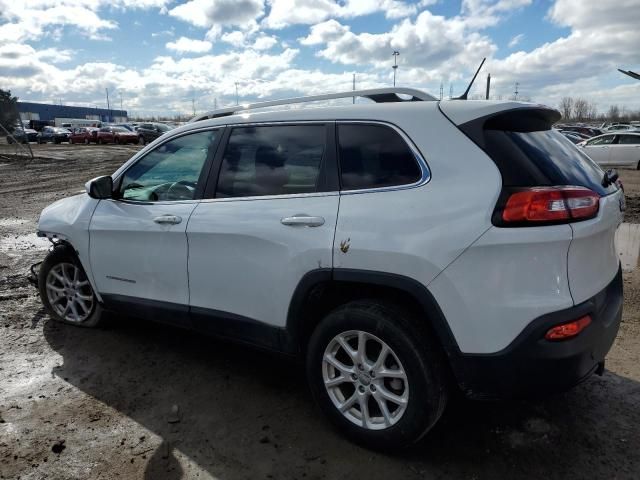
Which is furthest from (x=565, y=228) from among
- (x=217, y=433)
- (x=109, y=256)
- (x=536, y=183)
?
(x=109, y=256)

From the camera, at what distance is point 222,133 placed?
3375 millimetres

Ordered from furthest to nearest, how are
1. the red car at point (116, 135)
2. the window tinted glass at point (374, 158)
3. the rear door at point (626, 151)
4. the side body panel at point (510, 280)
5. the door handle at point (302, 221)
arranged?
the red car at point (116, 135) → the rear door at point (626, 151) → the door handle at point (302, 221) → the window tinted glass at point (374, 158) → the side body panel at point (510, 280)

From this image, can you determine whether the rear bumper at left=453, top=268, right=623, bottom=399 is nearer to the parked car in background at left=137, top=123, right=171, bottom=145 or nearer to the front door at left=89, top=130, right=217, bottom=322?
the front door at left=89, top=130, right=217, bottom=322

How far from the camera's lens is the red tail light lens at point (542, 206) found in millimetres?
2186

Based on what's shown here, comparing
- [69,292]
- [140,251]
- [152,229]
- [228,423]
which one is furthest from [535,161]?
[69,292]

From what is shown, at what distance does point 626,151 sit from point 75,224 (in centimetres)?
2043

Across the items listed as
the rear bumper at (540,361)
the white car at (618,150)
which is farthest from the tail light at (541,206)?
the white car at (618,150)

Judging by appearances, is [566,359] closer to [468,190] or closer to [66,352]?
[468,190]

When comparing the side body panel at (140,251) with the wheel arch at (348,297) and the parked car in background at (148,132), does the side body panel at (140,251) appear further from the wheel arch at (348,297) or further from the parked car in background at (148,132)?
the parked car in background at (148,132)

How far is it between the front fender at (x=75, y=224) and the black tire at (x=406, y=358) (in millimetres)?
2312

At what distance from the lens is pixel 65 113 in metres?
103

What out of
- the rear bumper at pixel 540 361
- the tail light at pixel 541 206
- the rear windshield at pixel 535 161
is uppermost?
the rear windshield at pixel 535 161

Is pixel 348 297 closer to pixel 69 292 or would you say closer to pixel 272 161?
pixel 272 161

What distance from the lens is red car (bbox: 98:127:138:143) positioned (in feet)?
123
